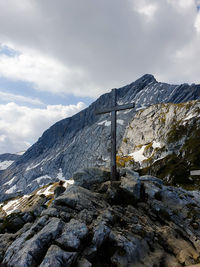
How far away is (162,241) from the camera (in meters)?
11.0

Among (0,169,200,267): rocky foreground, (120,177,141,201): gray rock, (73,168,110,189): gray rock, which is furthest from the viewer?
(73,168,110,189): gray rock

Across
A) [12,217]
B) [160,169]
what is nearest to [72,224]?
[12,217]

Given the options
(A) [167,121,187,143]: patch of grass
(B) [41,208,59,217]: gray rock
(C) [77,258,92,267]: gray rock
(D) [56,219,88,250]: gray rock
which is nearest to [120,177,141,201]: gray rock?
(D) [56,219,88,250]: gray rock

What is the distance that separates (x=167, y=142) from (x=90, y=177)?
93.7 metres

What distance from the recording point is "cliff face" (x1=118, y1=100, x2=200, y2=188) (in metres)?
68.2

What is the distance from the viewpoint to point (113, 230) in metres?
10.8

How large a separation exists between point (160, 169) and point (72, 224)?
2960 inches

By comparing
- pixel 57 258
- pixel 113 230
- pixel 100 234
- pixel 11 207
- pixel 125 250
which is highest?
pixel 100 234

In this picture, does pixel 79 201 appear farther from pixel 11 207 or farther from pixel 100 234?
pixel 11 207

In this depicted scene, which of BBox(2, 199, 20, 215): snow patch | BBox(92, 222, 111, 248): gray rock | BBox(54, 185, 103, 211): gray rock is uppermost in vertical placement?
BBox(54, 185, 103, 211): gray rock

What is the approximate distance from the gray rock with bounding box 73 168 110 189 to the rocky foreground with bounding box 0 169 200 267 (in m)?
0.13

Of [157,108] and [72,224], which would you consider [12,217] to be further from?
[157,108]

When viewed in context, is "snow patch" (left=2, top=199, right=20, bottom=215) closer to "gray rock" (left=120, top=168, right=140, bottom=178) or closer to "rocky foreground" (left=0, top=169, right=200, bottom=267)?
"rocky foreground" (left=0, top=169, right=200, bottom=267)

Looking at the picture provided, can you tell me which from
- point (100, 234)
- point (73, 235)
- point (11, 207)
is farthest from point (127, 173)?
point (11, 207)
